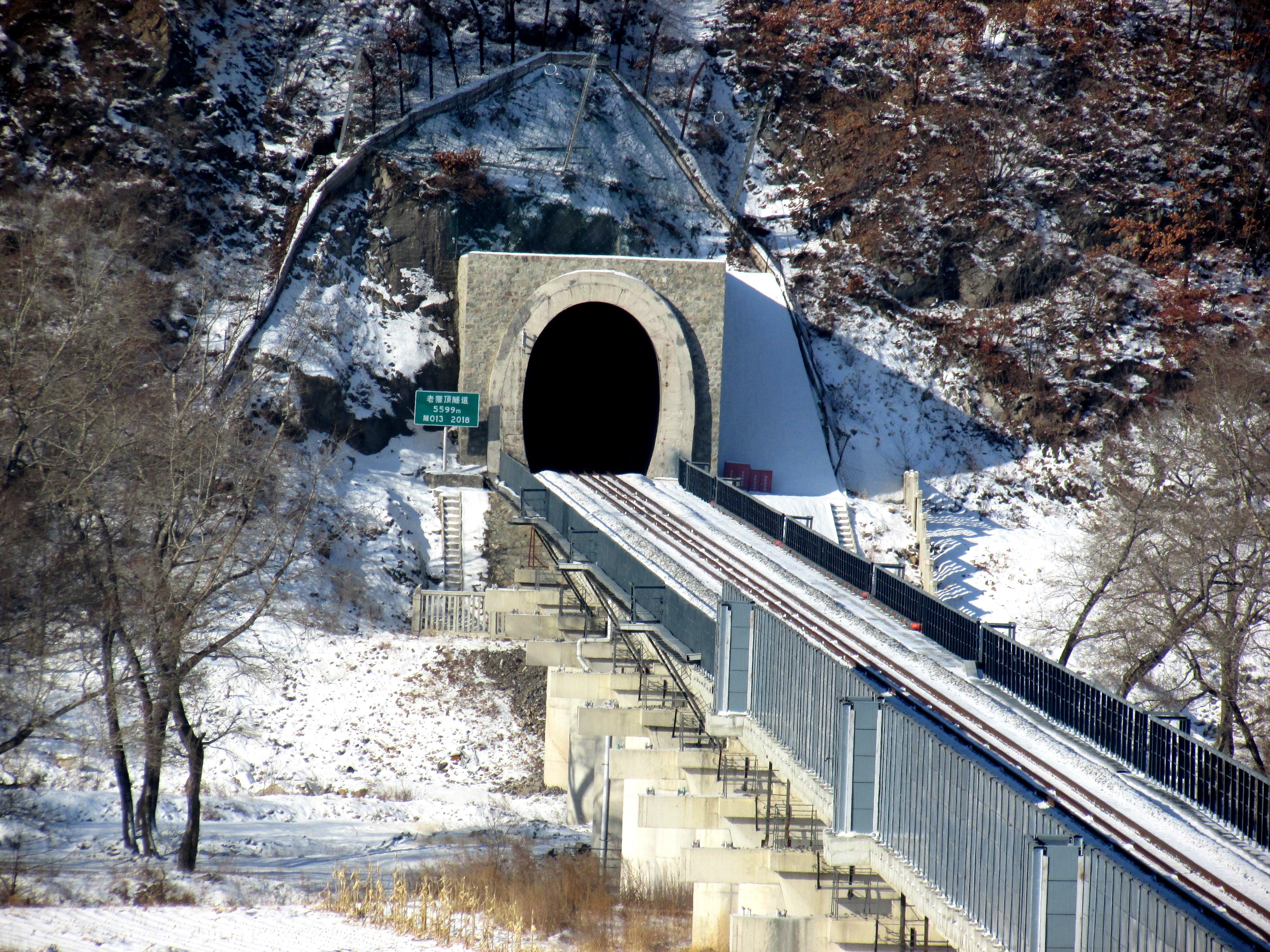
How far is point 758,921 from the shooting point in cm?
1189

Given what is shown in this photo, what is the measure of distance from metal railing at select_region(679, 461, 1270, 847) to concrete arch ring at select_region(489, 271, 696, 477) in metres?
11.0

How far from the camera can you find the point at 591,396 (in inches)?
1444

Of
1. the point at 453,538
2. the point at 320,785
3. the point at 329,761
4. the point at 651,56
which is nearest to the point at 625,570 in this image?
the point at 320,785

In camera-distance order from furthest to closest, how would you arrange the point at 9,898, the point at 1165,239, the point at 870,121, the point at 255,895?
the point at 870,121 → the point at 1165,239 → the point at 255,895 → the point at 9,898

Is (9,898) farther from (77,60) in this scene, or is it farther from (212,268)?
(77,60)

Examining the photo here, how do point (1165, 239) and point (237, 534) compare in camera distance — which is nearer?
point (237, 534)

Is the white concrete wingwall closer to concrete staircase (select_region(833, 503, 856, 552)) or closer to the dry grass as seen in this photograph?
concrete staircase (select_region(833, 503, 856, 552))

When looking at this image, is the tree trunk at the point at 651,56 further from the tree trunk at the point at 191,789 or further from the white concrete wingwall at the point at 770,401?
the tree trunk at the point at 191,789

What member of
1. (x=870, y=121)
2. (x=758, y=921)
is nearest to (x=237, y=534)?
(x=758, y=921)

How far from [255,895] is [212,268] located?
21754mm

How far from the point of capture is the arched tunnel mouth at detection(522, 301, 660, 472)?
35.0 m

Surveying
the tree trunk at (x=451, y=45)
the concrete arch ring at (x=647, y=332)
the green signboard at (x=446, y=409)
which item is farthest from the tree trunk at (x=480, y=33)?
the green signboard at (x=446, y=409)

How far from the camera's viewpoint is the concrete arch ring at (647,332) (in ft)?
100

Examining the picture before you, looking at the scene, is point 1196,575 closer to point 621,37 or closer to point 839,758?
point 839,758
